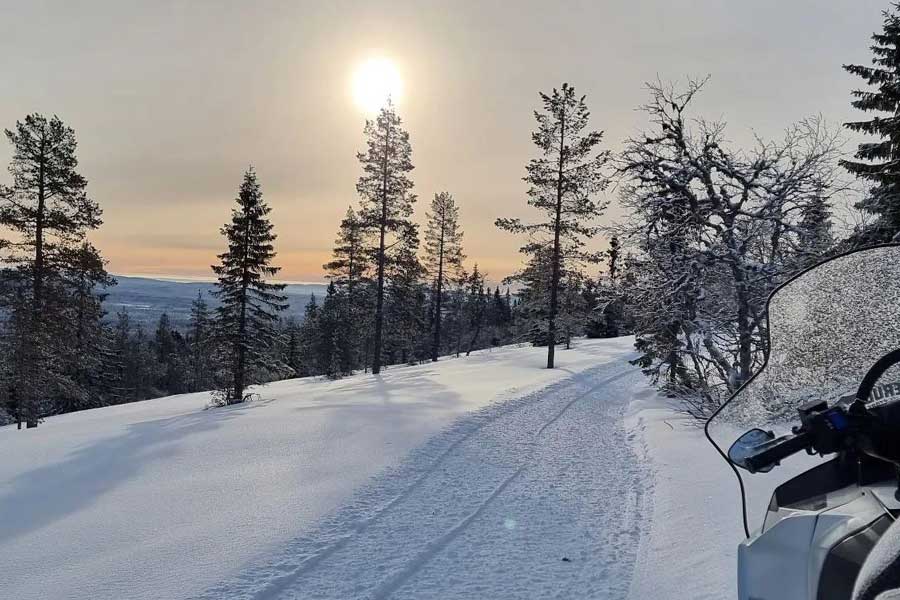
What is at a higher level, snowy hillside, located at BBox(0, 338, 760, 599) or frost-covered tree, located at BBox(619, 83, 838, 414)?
frost-covered tree, located at BBox(619, 83, 838, 414)

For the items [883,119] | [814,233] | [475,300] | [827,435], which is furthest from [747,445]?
[475,300]

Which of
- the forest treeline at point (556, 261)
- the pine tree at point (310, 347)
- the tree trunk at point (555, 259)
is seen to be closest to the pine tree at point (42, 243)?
the forest treeline at point (556, 261)

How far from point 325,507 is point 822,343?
19.1ft

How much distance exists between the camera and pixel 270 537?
559cm

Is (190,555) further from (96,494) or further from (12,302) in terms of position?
(12,302)

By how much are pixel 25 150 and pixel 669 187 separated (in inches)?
862

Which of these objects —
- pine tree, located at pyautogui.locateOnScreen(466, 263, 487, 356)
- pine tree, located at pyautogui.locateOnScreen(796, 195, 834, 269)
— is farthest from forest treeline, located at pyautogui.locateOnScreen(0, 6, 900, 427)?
pine tree, located at pyautogui.locateOnScreen(466, 263, 487, 356)

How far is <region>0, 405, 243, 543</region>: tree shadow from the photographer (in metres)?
6.45

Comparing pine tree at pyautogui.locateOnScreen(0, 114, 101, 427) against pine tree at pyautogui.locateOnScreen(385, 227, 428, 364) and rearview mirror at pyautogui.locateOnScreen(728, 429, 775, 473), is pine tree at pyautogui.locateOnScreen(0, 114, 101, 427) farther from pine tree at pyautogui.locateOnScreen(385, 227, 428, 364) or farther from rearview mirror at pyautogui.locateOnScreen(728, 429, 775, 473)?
rearview mirror at pyautogui.locateOnScreen(728, 429, 775, 473)

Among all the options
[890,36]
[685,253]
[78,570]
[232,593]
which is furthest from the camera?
[890,36]

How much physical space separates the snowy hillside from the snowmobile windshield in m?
2.50

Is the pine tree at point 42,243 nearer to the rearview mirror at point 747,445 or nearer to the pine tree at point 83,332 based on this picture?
the pine tree at point 83,332

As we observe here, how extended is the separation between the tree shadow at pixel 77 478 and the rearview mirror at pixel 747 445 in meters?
7.29

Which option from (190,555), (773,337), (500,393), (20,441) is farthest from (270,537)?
(500,393)
